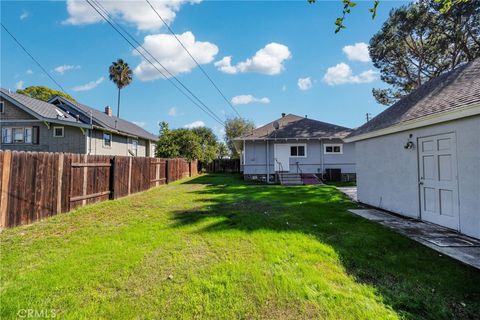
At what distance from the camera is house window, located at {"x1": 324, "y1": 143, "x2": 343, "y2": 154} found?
713 inches

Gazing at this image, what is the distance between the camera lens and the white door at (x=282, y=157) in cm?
1788

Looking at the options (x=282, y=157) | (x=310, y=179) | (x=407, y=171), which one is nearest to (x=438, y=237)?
(x=407, y=171)

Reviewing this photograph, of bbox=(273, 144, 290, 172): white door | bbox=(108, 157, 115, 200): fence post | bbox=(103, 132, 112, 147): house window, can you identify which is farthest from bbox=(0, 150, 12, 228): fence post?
bbox=(103, 132, 112, 147): house window

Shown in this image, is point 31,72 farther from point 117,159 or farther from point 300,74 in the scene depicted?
point 300,74

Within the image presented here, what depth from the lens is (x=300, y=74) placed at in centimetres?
1753

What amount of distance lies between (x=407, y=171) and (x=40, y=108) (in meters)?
21.7

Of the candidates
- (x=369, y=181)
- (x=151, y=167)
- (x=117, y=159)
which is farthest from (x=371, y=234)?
(x=151, y=167)

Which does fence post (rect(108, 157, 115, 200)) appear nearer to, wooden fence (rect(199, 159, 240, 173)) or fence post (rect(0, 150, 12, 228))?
fence post (rect(0, 150, 12, 228))

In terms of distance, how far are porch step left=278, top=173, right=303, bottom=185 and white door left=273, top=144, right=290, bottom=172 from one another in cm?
86

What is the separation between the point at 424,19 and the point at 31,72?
25.5m

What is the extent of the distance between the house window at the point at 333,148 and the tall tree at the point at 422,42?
29.8ft

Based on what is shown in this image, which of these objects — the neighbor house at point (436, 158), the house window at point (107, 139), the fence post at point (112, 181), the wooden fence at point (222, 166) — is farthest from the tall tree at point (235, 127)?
the neighbor house at point (436, 158)

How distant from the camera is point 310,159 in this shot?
709 inches

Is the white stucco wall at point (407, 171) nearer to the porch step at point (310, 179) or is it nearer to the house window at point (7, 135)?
the porch step at point (310, 179)
